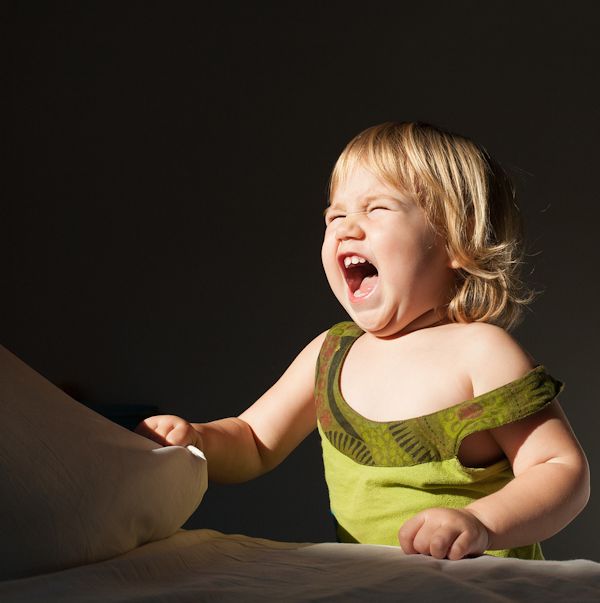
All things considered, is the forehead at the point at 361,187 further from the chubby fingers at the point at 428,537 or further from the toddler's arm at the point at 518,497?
the chubby fingers at the point at 428,537

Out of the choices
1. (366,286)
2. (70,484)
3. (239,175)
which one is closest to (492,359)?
(366,286)

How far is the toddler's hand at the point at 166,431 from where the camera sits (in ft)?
3.19

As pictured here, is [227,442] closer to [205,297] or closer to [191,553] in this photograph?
[191,553]

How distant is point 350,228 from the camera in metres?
1.06

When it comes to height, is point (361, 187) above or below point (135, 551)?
above

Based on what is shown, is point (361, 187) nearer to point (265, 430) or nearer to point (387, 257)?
point (387, 257)

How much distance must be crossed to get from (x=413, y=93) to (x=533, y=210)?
1.45 feet

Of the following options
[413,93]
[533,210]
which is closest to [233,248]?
[413,93]

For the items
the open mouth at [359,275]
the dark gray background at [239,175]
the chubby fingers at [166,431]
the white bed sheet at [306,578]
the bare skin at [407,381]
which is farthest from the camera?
the dark gray background at [239,175]

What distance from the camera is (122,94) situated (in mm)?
2746

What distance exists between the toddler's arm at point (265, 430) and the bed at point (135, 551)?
300mm

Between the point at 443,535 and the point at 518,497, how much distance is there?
14 centimetres

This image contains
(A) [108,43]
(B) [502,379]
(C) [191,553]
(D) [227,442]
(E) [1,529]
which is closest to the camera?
(E) [1,529]

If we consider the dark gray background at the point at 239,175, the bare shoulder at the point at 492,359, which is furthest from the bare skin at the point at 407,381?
the dark gray background at the point at 239,175
